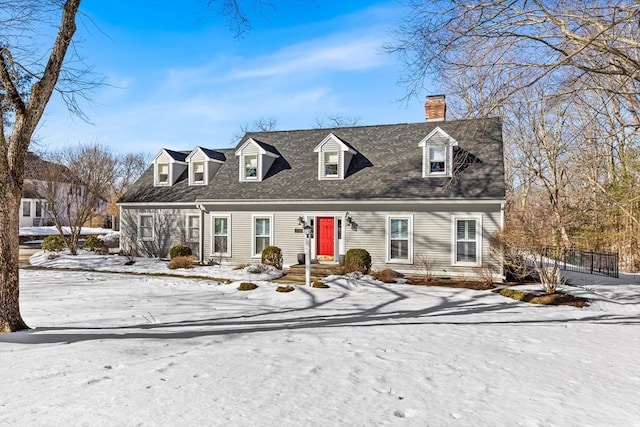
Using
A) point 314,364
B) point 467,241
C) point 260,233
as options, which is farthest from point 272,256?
point 314,364

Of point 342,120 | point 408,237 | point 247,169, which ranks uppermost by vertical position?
point 342,120

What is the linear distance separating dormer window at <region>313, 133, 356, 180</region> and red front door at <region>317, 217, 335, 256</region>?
6.69ft

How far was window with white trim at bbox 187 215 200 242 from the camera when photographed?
20441 mm

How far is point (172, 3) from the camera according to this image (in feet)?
33.9

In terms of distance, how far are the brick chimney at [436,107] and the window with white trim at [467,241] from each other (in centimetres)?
636

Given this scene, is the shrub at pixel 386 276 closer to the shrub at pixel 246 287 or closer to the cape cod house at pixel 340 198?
the cape cod house at pixel 340 198

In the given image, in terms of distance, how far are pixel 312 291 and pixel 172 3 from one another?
838 centimetres

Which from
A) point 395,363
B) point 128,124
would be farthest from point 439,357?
point 128,124

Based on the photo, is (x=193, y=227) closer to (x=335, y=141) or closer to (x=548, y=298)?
(x=335, y=141)

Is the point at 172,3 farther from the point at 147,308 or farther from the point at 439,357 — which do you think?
the point at 439,357

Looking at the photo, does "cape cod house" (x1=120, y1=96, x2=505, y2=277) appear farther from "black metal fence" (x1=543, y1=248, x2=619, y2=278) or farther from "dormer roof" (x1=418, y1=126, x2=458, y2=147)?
"black metal fence" (x1=543, y1=248, x2=619, y2=278)

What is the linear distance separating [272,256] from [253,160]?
5178 mm

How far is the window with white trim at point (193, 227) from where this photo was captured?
20.4 meters

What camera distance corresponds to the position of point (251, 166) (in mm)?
19531
